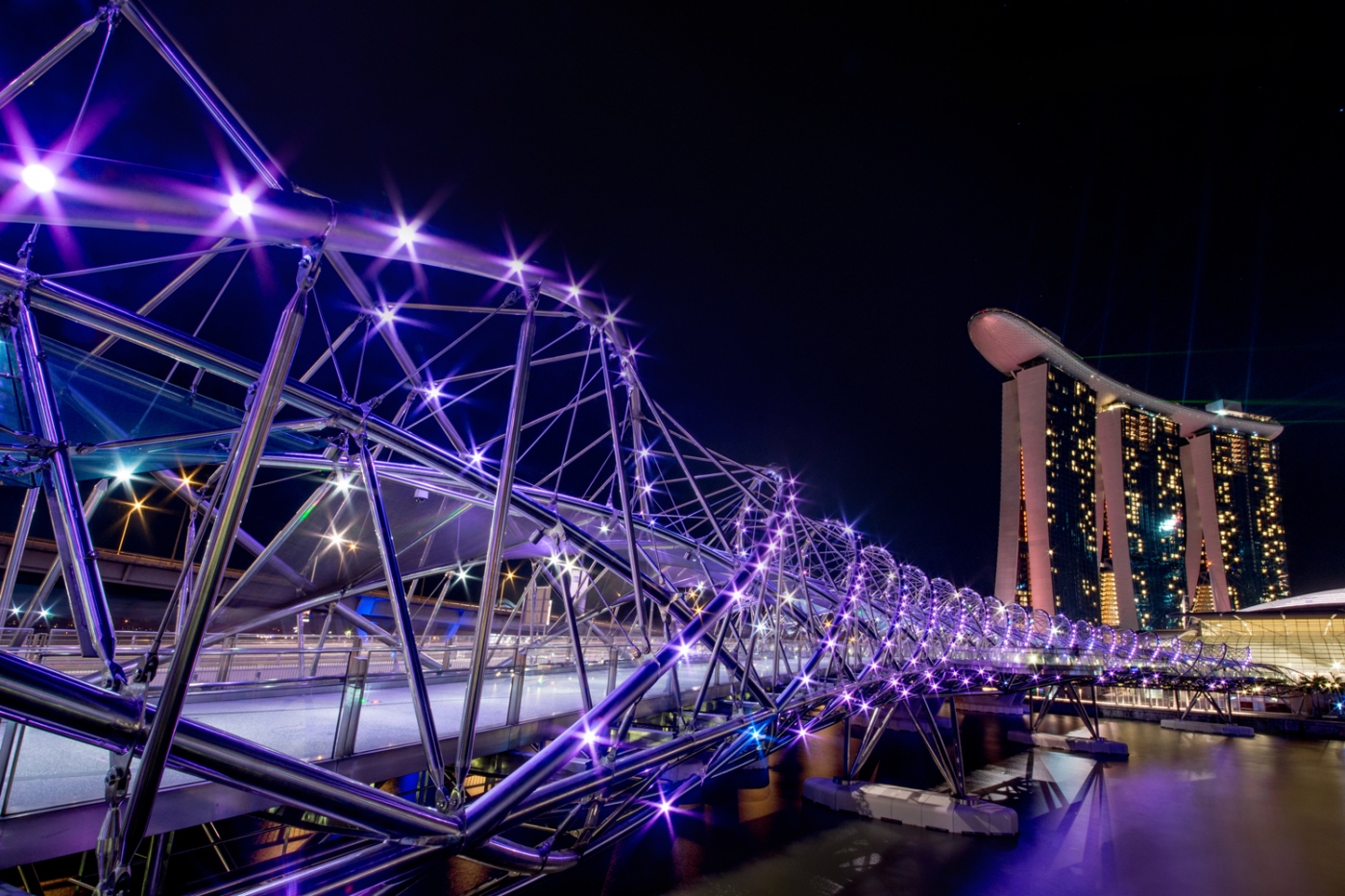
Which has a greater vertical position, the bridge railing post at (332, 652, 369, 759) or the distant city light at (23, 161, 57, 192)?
the distant city light at (23, 161, 57, 192)

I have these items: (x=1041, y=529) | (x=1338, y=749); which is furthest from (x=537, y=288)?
(x=1041, y=529)

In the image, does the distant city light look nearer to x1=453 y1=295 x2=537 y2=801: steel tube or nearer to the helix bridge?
the helix bridge

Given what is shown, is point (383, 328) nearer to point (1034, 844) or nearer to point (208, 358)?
point (208, 358)

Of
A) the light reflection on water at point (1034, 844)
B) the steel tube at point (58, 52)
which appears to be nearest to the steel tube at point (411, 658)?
the steel tube at point (58, 52)

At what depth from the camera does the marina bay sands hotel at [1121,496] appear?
10794 cm

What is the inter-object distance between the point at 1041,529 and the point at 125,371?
11881 cm

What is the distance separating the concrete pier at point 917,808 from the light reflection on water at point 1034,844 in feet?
1.85

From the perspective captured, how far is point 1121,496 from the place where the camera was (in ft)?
396

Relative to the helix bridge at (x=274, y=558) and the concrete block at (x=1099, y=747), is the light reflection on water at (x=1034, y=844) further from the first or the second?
the helix bridge at (x=274, y=558)

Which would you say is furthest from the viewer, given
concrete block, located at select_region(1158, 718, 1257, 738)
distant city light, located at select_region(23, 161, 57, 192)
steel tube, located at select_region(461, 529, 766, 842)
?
concrete block, located at select_region(1158, 718, 1257, 738)

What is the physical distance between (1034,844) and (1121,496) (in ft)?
381

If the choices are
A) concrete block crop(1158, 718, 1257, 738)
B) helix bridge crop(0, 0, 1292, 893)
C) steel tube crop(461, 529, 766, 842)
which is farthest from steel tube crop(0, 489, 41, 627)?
concrete block crop(1158, 718, 1257, 738)

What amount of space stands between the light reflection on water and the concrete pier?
563mm

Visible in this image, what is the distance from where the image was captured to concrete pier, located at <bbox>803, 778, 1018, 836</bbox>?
2706 cm
